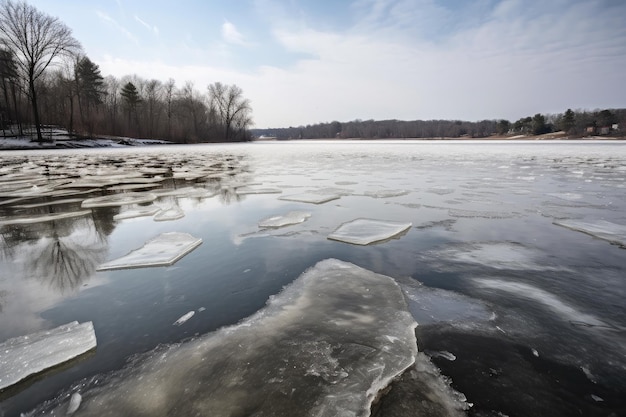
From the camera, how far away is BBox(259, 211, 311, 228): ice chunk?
12.6 feet

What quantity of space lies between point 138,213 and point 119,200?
1234 mm

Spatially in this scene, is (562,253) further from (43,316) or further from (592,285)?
(43,316)

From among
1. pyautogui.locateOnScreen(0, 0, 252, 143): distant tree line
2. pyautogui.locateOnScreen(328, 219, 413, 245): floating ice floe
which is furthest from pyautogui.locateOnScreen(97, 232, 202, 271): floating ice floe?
pyautogui.locateOnScreen(0, 0, 252, 143): distant tree line

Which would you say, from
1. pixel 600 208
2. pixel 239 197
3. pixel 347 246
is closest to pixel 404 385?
pixel 347 246

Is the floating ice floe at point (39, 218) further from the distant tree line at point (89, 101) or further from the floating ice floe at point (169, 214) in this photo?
the distant tree line at point (89, 101)

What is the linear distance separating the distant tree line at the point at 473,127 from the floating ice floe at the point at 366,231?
8135 centimetres

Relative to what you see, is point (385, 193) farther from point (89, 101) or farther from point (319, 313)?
point (89, 101)

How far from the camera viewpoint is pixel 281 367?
1400 millimetres

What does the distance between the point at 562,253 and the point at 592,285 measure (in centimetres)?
72

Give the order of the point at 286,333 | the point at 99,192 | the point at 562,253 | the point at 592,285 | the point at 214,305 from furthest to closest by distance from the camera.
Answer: the point at 99,192 < the point at 562,253 < the point at 592,285 < the point at 214,305 < the point at 286,333

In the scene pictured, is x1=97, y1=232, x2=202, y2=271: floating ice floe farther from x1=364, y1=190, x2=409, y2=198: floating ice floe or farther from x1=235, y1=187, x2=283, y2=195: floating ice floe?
x1=364, y1=190, x2=409, y2=198: floating ice floe

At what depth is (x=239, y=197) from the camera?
5652mm

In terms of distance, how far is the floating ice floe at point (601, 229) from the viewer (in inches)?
124

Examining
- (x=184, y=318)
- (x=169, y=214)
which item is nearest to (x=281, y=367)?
(x=184, y=318)
